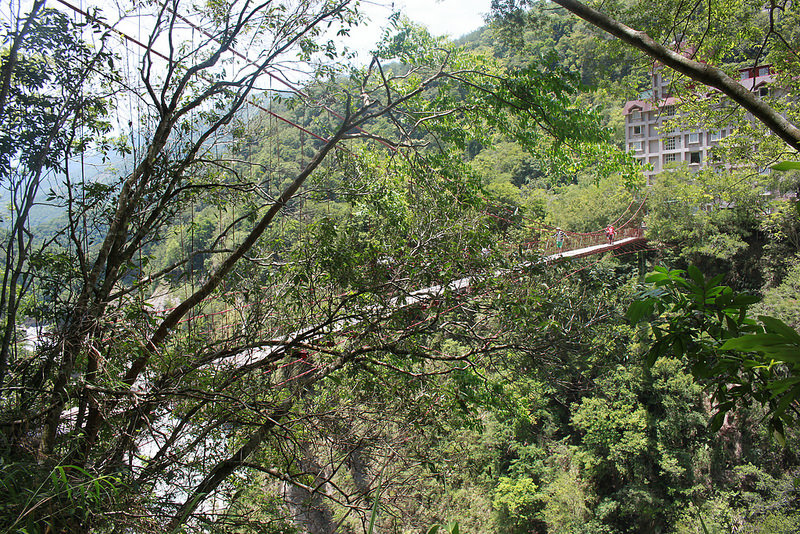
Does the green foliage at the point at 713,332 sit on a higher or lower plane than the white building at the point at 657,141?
lower

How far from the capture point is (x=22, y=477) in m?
1.09

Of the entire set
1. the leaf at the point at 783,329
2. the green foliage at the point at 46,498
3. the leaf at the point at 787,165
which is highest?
the leaf at the point at 787,165

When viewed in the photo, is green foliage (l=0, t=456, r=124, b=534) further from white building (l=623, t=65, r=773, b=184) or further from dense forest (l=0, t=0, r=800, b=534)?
white building (l=623, t=65, r=773, b=184)

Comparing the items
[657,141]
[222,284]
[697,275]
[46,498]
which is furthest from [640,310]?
[657,141]

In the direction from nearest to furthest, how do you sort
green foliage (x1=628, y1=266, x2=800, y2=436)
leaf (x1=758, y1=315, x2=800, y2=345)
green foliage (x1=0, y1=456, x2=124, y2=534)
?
leaf (x1=758, y1=315, x2=800, y2=345) < green foliage (x1=628, y1=266, x2=800, y2=436) < green foliage (x1=0, y1=456, x2=124, y2=534)

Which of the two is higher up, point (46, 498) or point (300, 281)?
point (300, 281)

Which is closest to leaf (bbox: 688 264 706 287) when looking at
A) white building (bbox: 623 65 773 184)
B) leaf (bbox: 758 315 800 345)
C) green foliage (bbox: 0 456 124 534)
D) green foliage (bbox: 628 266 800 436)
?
green foliage (bbox: 628 266 800 436)

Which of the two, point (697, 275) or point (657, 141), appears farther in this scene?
point (657, 141)

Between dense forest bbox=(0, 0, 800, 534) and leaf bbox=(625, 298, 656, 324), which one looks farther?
dense forest bbox=(0, 0, 800, 534)

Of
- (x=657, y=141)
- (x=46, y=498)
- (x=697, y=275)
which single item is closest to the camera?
(x=697, y=275)

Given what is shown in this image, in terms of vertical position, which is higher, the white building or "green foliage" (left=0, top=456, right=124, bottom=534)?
the white building

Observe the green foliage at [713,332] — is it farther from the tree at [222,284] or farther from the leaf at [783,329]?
the tree at [222,284]

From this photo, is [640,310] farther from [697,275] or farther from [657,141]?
[657,141]

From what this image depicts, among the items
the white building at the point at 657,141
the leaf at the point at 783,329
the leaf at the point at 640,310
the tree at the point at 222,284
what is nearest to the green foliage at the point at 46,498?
the tree at the point at 222,284
